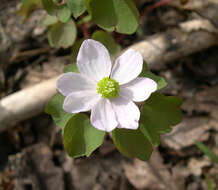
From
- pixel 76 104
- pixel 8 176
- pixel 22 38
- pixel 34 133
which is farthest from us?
pixel 22 38

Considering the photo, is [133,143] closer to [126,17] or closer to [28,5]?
[126,17]

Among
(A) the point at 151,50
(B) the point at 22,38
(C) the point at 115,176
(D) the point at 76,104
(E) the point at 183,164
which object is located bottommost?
(E) the point at 183,164

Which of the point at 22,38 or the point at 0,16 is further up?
the point at 0,16

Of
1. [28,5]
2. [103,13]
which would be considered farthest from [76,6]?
[28,5]

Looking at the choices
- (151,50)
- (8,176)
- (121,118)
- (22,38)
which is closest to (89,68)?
(121,118)

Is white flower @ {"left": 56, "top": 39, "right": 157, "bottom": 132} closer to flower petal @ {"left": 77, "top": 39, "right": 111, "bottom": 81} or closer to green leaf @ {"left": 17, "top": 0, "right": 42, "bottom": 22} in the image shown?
flower petal @ {"left": 77, "top": 39, "right": 111, "bottom": 81}

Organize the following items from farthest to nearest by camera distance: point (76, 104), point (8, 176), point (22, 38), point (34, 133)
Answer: point (22, 38), point (34, 133), point (8, 176), point (76, 104)

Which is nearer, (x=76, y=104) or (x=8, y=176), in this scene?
(x=76, y=104)

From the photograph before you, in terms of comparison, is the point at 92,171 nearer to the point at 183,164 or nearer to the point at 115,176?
the point at 115,176
